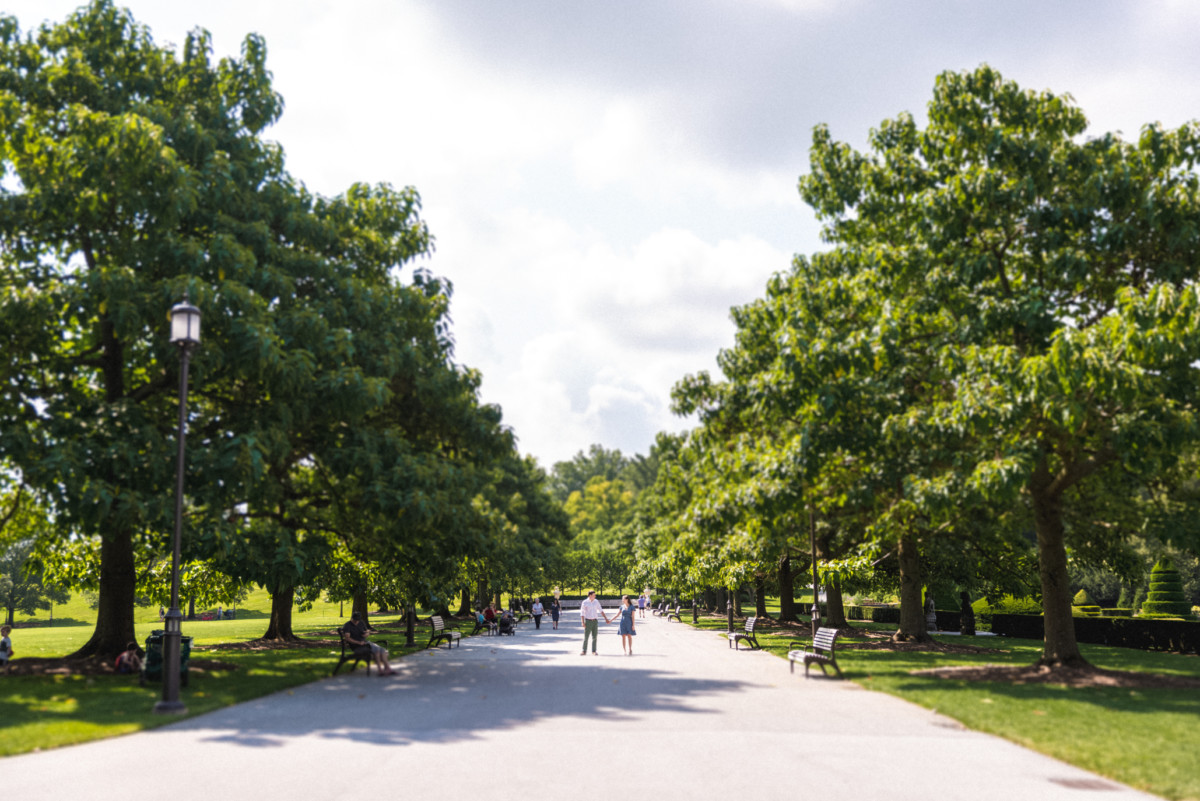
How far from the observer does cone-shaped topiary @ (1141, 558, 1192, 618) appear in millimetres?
38250

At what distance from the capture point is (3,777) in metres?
7.61

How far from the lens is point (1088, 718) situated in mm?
11156

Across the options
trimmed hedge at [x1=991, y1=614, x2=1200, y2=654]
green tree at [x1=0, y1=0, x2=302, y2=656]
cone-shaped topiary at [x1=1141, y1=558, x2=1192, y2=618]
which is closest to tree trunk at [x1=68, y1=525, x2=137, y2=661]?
green tree at [x1=0, y1=0, x2=302, y2=656]

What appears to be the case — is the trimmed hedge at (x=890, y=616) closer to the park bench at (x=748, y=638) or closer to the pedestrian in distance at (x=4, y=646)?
the park bench at (x=748, y=638)

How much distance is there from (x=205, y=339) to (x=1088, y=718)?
49.7 feet

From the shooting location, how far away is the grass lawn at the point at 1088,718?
8.19 metres

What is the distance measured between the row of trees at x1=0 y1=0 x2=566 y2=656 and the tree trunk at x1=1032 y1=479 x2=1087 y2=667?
1157 cm

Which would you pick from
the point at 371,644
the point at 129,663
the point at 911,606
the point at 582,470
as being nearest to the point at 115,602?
the point at 129,663

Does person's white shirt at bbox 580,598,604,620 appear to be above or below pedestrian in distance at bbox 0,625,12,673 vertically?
above

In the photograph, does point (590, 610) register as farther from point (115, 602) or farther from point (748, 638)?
point (115, 602)

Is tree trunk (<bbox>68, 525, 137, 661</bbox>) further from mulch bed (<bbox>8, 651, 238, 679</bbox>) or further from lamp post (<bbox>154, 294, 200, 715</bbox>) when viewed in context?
lamp post (<bbox>154, 294, 200, 715</bbox>)

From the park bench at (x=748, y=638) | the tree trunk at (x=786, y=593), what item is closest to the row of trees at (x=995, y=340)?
the park bench at (x=748, y=638)

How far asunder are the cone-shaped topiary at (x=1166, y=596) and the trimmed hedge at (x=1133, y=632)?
27.8ft

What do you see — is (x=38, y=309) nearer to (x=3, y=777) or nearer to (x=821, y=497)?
(x=3, y=777)
